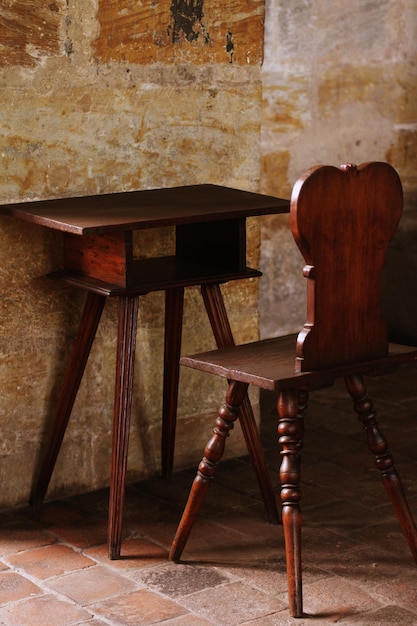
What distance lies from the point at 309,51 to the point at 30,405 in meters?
3.26

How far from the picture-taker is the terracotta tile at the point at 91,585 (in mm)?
3354

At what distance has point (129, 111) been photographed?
410cm

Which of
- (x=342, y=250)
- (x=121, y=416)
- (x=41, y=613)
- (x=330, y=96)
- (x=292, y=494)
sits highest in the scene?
(x=330, y=96)

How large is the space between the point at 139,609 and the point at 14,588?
428 mm

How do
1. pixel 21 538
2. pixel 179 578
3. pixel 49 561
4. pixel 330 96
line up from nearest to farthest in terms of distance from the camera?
pixel 179 578 < pixel 49 561 < pixel 21 538 < pixel 330 96

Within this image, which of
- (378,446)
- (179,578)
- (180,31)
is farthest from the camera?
(180,31)

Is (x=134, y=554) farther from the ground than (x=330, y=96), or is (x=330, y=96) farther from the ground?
(x=330, y=96)

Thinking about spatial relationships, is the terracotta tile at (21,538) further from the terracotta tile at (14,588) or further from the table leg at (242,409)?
the table leg at (242,409)

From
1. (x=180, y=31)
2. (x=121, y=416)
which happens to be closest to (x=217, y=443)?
(x=121, y=416)

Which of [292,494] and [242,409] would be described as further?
[242,409]

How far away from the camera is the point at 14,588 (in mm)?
3406

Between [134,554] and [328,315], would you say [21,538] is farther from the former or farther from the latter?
[328,315]

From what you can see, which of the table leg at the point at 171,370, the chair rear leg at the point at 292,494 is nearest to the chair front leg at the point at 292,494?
the chair rear leg at the point at 292,494

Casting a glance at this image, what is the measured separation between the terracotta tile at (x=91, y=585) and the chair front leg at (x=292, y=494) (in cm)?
54
